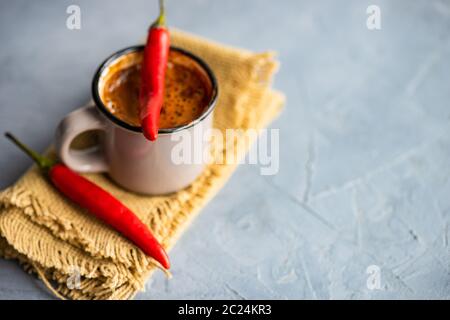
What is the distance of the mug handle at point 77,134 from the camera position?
1.08 meters

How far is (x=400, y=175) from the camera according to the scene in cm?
127

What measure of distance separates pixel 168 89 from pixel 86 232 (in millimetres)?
304

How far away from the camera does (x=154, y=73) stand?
3.62ft

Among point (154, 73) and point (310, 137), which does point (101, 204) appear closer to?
point (154, 73)

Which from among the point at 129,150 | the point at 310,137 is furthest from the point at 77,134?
the point at 310,137

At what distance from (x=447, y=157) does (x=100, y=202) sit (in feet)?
2.38

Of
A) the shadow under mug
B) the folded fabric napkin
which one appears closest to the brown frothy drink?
the shadow under mug

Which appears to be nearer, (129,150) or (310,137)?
(129,150)

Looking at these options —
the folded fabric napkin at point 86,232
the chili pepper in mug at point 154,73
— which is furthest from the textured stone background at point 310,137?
the chili pepper in mug at point 154,73

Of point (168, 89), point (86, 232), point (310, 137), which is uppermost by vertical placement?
point (168, 89)

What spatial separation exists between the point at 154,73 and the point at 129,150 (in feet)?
0.47

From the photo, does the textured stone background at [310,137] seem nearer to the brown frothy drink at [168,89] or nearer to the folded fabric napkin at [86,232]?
the folded fabric napkin at [86,232]

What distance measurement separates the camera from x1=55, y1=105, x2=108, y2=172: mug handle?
1083 mm

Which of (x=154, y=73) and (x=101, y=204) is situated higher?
(x=154, y=73)
